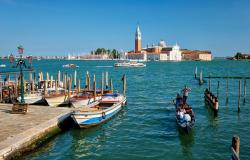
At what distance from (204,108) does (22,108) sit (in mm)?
14013

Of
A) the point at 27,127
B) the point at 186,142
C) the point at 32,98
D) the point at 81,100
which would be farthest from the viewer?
the point at 32,98

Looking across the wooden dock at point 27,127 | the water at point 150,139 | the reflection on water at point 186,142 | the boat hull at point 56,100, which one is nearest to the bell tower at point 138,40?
the boat hull at point 56,100

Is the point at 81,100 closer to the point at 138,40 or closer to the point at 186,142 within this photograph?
the point at 186,142

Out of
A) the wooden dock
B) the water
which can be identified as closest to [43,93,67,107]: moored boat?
the wooden dock

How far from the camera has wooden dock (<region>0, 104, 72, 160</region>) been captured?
10695 millimetres

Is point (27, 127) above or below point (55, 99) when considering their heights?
below

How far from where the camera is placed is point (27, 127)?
12.8 metres

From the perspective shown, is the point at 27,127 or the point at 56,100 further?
the point at 56,100

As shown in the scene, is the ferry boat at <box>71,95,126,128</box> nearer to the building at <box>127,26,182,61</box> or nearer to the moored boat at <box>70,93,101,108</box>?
the moored boat at <box>70,93,101,108</box>

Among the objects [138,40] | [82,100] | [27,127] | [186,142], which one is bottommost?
[186,142]

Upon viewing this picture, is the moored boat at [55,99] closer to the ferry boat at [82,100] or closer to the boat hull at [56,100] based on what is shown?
the boat hull at [56,100]

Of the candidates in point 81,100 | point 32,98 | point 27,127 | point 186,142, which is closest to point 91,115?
point 27,127

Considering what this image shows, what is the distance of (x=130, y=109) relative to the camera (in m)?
22.3

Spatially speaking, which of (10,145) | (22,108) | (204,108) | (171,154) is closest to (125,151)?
(171,154)
